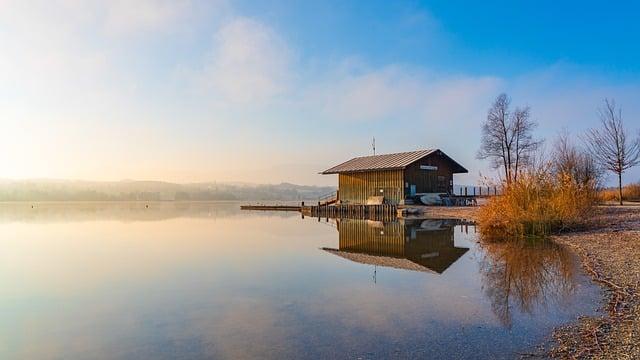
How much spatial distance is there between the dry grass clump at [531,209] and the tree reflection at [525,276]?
2627 millimetres

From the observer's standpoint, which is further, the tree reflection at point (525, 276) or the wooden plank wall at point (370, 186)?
the wooden plank wall at point (370, 186)

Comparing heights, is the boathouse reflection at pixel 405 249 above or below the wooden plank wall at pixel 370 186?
below

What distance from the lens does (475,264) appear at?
39.3 feet

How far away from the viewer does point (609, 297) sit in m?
7.64

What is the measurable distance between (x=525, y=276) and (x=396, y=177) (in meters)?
27.0

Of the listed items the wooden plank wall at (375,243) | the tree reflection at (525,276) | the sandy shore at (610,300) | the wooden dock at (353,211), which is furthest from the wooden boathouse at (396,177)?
the tree reflection at (525,276)

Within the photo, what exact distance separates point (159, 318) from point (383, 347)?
371 cm

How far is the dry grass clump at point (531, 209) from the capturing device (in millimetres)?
17594

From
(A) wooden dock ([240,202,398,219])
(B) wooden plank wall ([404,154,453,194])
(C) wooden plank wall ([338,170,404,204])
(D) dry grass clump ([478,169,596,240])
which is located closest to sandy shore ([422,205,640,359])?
(D) dry grass clump ([478,169,596,240])

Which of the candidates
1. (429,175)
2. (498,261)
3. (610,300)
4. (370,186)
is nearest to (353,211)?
(370,186)

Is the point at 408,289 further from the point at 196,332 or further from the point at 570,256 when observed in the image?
the point at 570,256

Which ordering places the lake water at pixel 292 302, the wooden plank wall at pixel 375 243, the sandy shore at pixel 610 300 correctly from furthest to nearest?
1. the wooden plank wall at pixel 375 243
2. the lake water at pixel 292 302
3. the sandy shore at pixel 610 300

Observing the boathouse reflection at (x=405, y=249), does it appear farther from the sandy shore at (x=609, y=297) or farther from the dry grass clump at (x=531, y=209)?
the sandy shore at (x=609, y=297)

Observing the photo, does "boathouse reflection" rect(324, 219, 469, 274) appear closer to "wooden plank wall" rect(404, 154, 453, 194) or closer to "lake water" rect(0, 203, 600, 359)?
"lake water" rect(0, 203, 600, 359)
